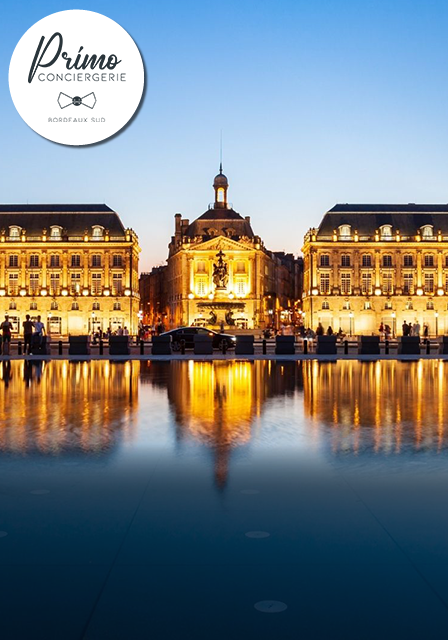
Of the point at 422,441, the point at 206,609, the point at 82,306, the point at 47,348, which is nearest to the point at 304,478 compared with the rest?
the point at 422,441

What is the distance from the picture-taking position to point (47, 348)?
35.0 metres

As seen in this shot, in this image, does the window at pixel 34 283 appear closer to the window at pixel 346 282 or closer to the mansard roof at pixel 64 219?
the mansard roof at pixel 64 219

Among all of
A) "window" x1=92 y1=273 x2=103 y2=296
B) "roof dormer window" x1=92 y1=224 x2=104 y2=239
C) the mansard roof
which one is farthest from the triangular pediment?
"window" x1=92 y1=273 x2=103 y2=296

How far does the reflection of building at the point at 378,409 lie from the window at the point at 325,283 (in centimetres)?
7034

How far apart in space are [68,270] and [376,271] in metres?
37.6

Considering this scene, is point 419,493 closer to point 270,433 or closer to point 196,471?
point 196,471

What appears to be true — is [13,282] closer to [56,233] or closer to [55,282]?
[55,282]

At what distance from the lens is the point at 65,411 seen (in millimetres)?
12539

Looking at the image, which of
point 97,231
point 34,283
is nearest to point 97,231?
point 97,231

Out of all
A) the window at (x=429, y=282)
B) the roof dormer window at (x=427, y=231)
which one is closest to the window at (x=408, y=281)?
the window at (x=429, y=282)

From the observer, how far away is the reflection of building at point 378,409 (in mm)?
9438

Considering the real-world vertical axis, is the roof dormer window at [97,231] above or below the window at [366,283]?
above

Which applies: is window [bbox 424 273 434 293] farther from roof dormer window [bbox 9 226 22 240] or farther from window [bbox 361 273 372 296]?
roof dormer window [bbox 9 226 22 240]

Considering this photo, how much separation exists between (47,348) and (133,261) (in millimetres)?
59571
